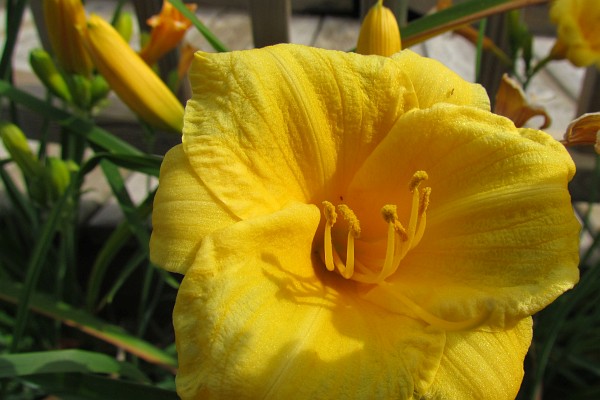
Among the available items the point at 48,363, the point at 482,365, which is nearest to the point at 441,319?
the point at 482,365

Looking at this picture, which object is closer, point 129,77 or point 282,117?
point 282,117

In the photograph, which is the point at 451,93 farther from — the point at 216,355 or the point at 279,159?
the point at 216,355

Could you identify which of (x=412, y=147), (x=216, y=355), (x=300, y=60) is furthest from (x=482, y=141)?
(x=216, y=355)

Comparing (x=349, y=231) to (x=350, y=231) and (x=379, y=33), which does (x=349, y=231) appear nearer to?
(x=350, y=231)

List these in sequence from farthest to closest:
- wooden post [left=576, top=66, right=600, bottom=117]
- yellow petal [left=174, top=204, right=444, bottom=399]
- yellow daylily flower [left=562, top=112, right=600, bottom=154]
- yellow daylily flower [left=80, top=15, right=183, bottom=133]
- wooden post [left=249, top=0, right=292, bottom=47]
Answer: wooden post [left=576, top=66, right=600, bottom=117] < wooden post [left=249, top=0, right=292, bottom=47] < yellow daylily flower [left=80, top=15, right=183, bottom=133] < yellow daylily flower [left=562, top=112, right=600, bottom=154] < yellow petal [left=174, top=204, right=444, bottom=399]

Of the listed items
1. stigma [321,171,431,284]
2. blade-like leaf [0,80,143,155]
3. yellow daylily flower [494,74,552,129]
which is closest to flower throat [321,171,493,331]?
stigma [321,171,431,284]

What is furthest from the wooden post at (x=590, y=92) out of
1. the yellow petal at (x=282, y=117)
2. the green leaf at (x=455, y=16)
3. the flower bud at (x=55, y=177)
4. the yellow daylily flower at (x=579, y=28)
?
the flower bud at (x=55, y=177)

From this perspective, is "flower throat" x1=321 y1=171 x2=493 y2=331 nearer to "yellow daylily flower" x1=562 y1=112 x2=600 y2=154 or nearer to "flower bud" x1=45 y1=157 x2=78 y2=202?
"yellow daylily flower" x1=562 y1=112 x2=600 y2=154
